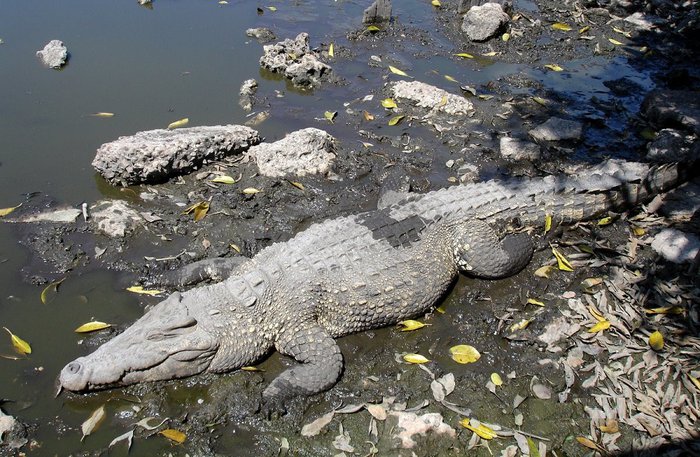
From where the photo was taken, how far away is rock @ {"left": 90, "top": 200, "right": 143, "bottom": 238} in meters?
5.50

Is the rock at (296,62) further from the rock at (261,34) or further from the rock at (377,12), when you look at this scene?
the rock at (377,12)

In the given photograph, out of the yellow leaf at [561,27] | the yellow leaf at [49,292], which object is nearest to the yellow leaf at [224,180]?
the yellow leaf at [49,292]

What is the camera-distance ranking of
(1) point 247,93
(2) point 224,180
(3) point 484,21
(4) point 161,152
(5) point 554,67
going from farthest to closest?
(3) point 484,21, (5) point 554,67, (1) point 247,93, (2) point 224,180, (4) point 161,152

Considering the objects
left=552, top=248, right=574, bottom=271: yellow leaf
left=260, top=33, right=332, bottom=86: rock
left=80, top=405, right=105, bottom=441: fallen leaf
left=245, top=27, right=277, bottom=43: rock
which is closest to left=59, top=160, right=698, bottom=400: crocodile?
left=80, top=405, right=105, bottom=441: fallen leaf

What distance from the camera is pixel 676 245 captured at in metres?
5.32

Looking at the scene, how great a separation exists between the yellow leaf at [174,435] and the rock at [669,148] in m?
5.98

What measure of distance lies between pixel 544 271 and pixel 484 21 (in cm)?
618

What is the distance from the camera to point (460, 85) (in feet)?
28.2

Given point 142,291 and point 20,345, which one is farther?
point 142,291

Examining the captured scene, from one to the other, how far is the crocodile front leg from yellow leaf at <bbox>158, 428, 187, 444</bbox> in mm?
656

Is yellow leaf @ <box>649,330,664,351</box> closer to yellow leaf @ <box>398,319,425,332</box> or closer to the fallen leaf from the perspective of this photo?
yellow leaf @ <box>398,319,425,332</box>

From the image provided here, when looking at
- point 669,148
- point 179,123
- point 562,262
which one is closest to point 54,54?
point 179,123

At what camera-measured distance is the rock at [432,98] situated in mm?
7773

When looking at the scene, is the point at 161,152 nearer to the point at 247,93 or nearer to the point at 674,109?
the point at 247,93
